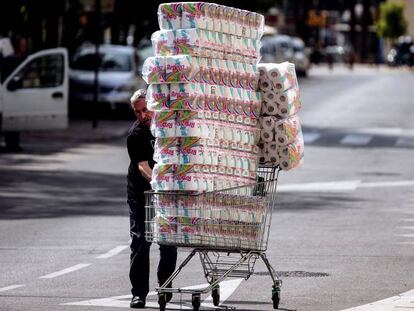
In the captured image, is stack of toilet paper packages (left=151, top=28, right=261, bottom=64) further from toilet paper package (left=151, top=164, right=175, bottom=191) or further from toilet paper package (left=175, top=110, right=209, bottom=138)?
toilet paper package (left=151, top=164, right=175, bottom=191)

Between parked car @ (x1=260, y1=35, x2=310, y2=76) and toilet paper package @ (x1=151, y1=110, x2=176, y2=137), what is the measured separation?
57888mm

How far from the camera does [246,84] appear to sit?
11094 millimetres

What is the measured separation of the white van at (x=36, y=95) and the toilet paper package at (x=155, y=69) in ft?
64.4

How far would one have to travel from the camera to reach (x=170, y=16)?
10.8 m

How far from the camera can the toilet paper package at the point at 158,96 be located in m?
10.9

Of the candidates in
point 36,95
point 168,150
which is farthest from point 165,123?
point 36,95

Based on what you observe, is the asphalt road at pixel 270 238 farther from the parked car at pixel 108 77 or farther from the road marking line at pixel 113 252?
the parked car at pixel 108 77

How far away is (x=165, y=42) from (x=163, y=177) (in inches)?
35.4

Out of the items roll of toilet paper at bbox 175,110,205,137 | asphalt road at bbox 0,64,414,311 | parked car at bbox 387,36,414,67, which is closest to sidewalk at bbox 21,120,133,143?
asphalt road at bbox 0,64,414,311

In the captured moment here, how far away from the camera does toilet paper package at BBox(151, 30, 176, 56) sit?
10.8 metres

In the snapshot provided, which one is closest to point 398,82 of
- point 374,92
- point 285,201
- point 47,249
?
point 374,92

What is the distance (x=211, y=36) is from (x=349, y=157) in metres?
19.9

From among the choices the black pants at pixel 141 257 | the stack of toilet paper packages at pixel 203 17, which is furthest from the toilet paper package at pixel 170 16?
the black pants at pixel 141 257

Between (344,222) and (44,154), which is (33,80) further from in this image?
(344,222)
